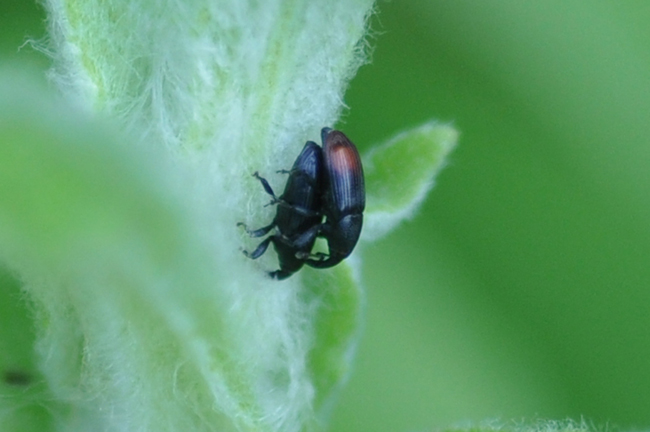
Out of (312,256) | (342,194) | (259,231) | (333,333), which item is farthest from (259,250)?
(342,194)

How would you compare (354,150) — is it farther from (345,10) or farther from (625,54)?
(625,54)

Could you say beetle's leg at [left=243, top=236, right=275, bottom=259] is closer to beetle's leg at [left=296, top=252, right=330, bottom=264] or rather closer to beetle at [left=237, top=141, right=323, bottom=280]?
beetle at [left=237, top=141, right=323, bottom=280]

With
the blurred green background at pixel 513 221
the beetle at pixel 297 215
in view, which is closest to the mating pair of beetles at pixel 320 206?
the beetle at pixel 297 215

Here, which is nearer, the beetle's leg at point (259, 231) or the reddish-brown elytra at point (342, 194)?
the beetle's leg at point (259, 231)

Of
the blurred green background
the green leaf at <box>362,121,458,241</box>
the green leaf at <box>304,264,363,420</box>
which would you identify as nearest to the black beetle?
the green leaf at <box>362,121,458,241</box>

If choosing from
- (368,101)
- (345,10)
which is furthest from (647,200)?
(345,10)

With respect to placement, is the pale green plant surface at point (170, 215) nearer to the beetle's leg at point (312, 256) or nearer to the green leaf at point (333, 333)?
the green leaf at point (333, 333)

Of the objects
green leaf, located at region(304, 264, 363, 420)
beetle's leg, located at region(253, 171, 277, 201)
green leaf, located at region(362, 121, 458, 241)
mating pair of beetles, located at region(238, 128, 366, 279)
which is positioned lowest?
green leaf, located at region(304, 264, 363, 420)

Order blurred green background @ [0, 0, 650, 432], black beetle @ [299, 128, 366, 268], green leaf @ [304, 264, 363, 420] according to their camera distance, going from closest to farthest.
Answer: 1. green leaf @ [304, 264, 363, 420]
2. black beetle @ [299, 128, 366, 268]
3. blurred green background @ [0, 0, 650, 432]
